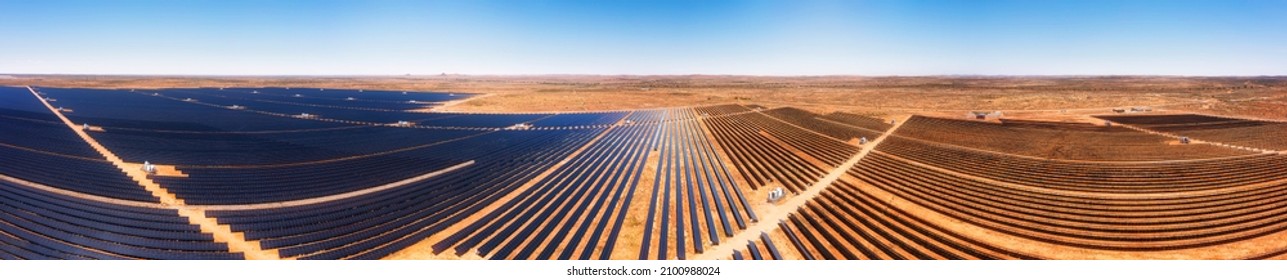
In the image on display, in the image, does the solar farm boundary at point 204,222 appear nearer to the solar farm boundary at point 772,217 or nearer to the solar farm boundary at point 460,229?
the solar farm boundary at point 460,229

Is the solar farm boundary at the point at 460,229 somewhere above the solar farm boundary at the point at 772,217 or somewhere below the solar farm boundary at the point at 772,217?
below

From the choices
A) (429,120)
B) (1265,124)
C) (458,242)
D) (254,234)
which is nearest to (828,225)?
(458,242)

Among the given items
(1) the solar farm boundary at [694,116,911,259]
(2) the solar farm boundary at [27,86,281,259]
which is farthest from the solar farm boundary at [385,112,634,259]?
(1) the solar farm boundary at [694,116,911,259]

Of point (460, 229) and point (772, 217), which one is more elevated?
point (772, 217)

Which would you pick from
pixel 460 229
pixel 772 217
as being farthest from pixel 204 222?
pixel 772 217

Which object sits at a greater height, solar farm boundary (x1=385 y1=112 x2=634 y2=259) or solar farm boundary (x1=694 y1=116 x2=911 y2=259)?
solar farm boundary (x1=694 y1=116 x2=911 y2=259)

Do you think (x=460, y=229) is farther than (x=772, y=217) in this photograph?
No

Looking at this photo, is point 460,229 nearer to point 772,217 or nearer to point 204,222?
point 204,222

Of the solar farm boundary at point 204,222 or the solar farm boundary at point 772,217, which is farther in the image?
the solar farm boundary at point 204,222

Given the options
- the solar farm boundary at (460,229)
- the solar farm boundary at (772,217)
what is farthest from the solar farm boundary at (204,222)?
the solar farm boundary at (772,217)

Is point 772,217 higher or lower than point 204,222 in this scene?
higher

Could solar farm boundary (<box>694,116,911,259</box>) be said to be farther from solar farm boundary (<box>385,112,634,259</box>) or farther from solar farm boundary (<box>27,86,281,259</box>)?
solar farm boundary (<box>27,86,281,259</box>)
